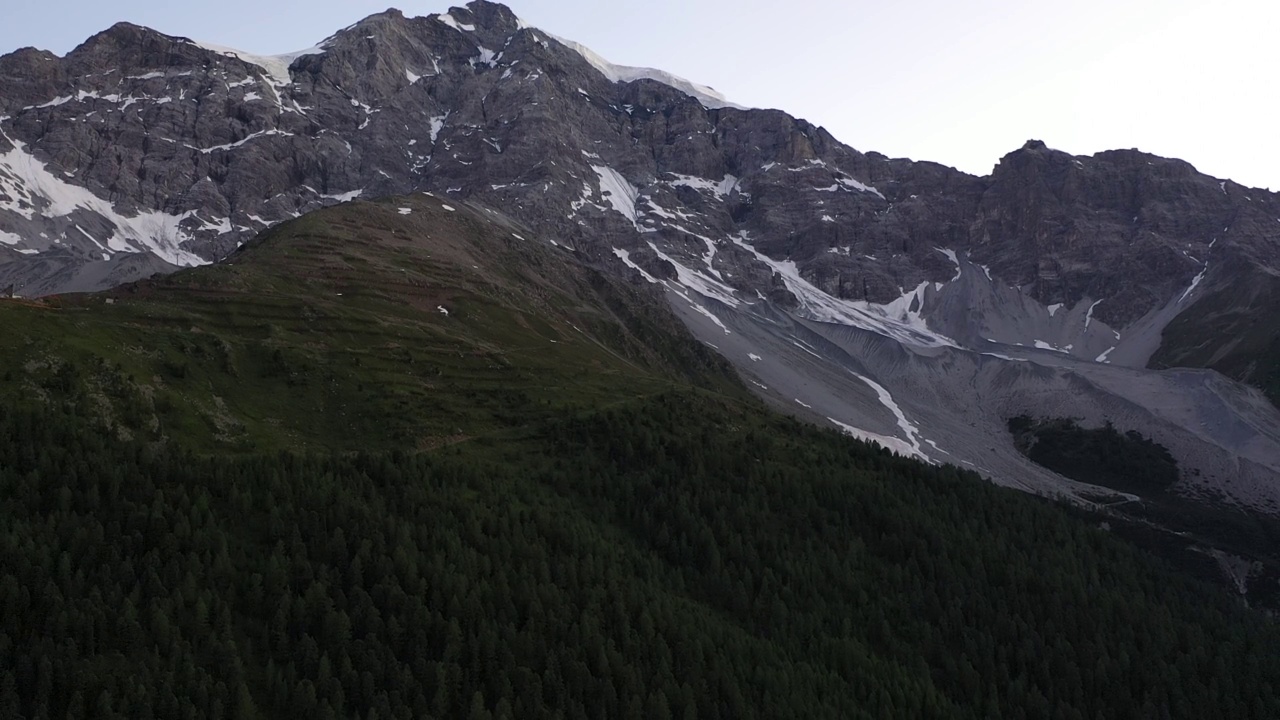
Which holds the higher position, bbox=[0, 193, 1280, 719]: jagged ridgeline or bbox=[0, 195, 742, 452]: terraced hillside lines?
bbox=[0, 195, 742, 452]: terraced hillside lines

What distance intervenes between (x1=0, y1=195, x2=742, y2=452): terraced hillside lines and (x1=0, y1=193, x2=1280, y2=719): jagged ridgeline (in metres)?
0.54

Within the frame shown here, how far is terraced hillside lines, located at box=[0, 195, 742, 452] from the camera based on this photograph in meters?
102

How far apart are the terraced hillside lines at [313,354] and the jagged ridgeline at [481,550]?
0.54 meters

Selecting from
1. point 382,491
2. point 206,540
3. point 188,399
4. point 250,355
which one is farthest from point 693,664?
point 250,355

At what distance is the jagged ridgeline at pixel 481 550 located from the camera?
72938 millimetres

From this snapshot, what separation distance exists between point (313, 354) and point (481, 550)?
46931 mm

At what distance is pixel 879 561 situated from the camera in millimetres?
120562

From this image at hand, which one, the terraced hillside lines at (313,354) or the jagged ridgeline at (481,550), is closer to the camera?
the jagged ridgeline at (481,550)

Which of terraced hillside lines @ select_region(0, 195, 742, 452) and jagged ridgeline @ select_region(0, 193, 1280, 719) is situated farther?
terraced hillside lines @ select_region(0, 195, 742, 452)

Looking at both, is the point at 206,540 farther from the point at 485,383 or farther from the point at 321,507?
the point at 485,383

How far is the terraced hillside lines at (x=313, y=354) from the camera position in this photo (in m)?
102

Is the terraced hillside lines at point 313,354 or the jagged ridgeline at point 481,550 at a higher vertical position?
the terraced hillside lines at point 313,354

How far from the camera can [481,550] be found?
94375 millimetres

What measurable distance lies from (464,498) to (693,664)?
2845cm
